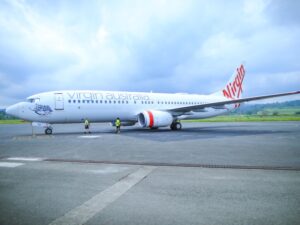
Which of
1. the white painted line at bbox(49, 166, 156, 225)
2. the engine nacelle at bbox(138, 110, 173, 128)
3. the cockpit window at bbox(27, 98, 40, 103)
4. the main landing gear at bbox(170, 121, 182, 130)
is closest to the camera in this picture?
the white painted line at bbox(49, 166, 156, 225)

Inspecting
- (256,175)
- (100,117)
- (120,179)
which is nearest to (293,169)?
(256,175)

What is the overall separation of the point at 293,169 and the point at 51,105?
17.1 meters

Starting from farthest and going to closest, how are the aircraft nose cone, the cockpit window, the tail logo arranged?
the tail logo, the cockpit window, the aircraft nose cone

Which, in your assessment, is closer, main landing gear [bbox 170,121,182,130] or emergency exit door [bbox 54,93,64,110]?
emergency exit door [bbox 54,93,64,110]

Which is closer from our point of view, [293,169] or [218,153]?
[293,169]

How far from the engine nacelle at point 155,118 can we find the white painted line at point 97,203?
1446cm

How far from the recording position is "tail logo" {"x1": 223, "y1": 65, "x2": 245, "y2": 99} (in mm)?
31281

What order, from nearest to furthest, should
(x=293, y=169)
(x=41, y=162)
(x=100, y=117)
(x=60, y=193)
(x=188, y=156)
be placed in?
(x=60, y=193), (x=293, y=169), (x=41, y=162), (x=188, y=156), (x=100, y=117)

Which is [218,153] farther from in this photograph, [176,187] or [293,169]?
[176,187]

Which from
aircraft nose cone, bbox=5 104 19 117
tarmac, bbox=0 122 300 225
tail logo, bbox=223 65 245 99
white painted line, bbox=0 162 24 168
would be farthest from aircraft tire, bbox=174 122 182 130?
white painted line, bbox=0 162 24 168

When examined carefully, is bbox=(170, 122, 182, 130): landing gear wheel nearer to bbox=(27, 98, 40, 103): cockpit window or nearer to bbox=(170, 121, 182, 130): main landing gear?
bbox=(170, 121, 182, 130): main landing gear

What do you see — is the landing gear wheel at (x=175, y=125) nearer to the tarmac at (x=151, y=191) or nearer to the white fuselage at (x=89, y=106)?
the white fuselage at (x=89, y=106)

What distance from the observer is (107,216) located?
12.1ft

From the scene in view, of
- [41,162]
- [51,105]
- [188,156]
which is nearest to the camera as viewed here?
[41,162]
